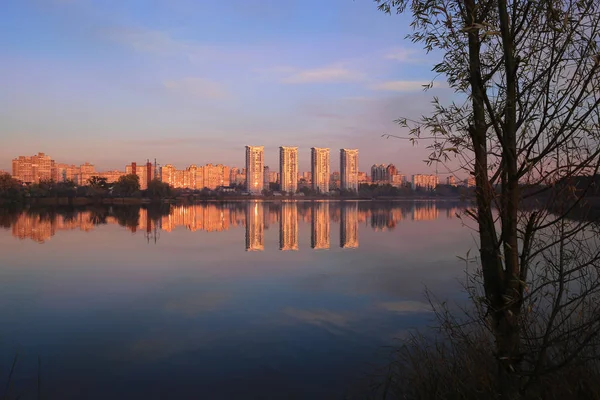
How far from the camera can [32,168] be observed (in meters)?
165

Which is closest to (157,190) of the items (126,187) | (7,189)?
(126,187)

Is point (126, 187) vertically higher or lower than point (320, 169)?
lower

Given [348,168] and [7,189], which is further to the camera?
[348,168]

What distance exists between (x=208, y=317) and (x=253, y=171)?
508ft

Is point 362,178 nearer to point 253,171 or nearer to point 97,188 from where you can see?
point 253,171

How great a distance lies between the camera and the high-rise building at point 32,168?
162 metres

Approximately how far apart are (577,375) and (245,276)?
1109 cm

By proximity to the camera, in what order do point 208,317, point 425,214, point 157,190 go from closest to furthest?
point 208,317 < point 425,214 < point 157,190

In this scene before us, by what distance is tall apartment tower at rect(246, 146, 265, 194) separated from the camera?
16188 centimetres

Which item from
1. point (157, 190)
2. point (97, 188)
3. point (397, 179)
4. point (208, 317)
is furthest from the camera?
point (397, 179)

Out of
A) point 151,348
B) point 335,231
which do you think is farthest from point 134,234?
point 151,348

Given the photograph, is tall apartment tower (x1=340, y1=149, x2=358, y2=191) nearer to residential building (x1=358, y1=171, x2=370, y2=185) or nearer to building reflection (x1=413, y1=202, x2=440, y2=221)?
residential building (x1=358, y1=171, x2=370, y2=185)

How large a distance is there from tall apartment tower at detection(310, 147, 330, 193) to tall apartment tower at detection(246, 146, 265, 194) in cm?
1928

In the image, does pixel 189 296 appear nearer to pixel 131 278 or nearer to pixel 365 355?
pixel 131 278
